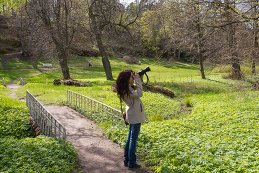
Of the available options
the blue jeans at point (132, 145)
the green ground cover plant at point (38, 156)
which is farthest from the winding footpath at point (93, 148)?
the green ground cover plant at point (38, 156)

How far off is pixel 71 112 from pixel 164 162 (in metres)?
8.10

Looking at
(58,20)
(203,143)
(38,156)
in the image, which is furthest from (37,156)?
(58,20)

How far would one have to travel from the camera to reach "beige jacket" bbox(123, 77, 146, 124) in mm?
6715

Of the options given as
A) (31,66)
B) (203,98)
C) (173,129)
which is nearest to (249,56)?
(203,98)

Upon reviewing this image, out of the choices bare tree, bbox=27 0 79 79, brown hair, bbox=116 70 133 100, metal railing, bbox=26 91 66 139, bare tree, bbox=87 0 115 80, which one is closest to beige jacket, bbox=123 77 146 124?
brown hair, bbox=116 70 133 100

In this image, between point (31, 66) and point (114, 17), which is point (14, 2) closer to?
point (114, 17)

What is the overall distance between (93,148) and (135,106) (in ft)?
8.91

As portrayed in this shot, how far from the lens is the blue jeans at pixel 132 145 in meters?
6.89

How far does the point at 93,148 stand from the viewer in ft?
29.2

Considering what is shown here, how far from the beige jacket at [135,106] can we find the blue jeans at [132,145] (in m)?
0.17

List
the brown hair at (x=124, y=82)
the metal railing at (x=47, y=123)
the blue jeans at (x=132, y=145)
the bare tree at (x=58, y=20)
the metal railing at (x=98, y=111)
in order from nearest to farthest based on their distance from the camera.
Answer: the brown hair at (x=124, y=82)
the blue jeans at (x=132, y=145)
the metal railing at (x=47, y=123)
the metal railing at (x=98, y=111)
the bare tree at (x=58, y=20)

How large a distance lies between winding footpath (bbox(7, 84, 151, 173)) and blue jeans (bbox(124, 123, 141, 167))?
0.20 m

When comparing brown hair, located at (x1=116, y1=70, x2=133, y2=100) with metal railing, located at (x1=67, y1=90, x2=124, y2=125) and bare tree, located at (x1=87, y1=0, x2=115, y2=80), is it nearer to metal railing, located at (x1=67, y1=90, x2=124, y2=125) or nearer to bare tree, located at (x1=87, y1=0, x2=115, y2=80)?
metal railing, located at (x1=67, y1=90, x2=124, y2=125)

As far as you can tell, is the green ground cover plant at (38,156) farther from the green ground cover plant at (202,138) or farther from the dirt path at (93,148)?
the green ground cover plant at (202,138)
